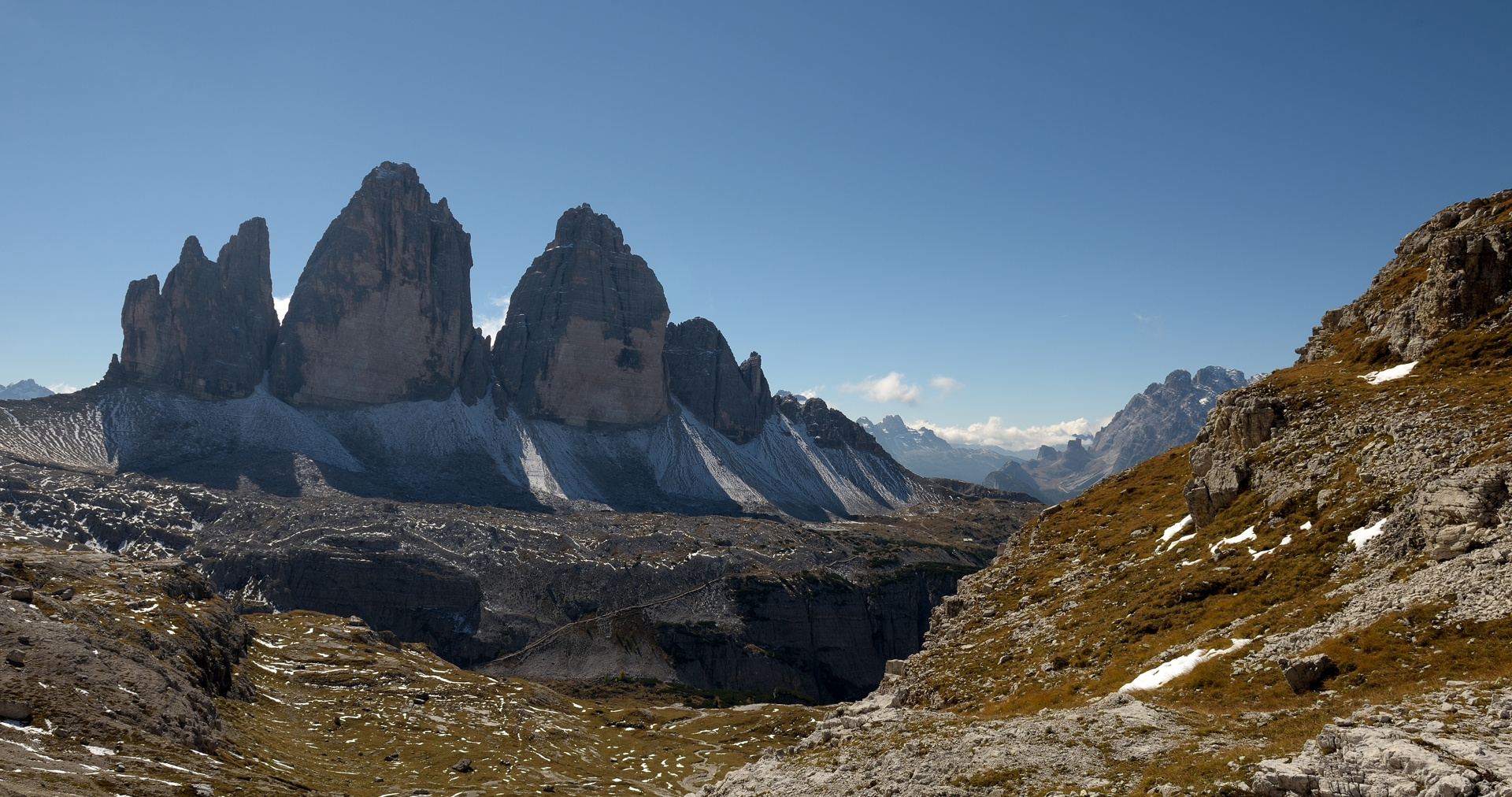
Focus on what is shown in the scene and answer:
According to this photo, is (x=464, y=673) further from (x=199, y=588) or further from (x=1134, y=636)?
(x=1134, y=636)

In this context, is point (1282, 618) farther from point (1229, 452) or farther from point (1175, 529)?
point (1229, 452)

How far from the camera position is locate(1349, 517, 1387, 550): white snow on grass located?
37312 millimetres

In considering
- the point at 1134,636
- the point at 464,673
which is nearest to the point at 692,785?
the point at 464,673

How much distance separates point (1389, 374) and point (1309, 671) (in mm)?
33330

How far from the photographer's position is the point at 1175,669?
3656 centimetres

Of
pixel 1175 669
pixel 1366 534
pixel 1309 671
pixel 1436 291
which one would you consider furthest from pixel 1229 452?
pixel 1309 671

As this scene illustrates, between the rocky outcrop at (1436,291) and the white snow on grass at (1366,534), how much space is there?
71.5 feet

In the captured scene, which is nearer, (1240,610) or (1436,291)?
(1240,610)

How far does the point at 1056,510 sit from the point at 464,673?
102 meters

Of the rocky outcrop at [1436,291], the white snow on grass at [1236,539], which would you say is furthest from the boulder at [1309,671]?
the rocky outcrop at [1436,291]

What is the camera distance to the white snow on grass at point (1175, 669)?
3566 cm

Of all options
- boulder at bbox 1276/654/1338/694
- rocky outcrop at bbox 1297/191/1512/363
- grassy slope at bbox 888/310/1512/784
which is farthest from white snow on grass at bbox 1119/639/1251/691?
rocky outcrop at bbox 1297/191/1512/363

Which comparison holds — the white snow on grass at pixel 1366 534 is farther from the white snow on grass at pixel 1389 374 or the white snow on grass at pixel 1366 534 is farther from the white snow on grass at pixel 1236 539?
the white snow on grass at pixel 1389 374

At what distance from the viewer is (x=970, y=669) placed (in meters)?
50.9
